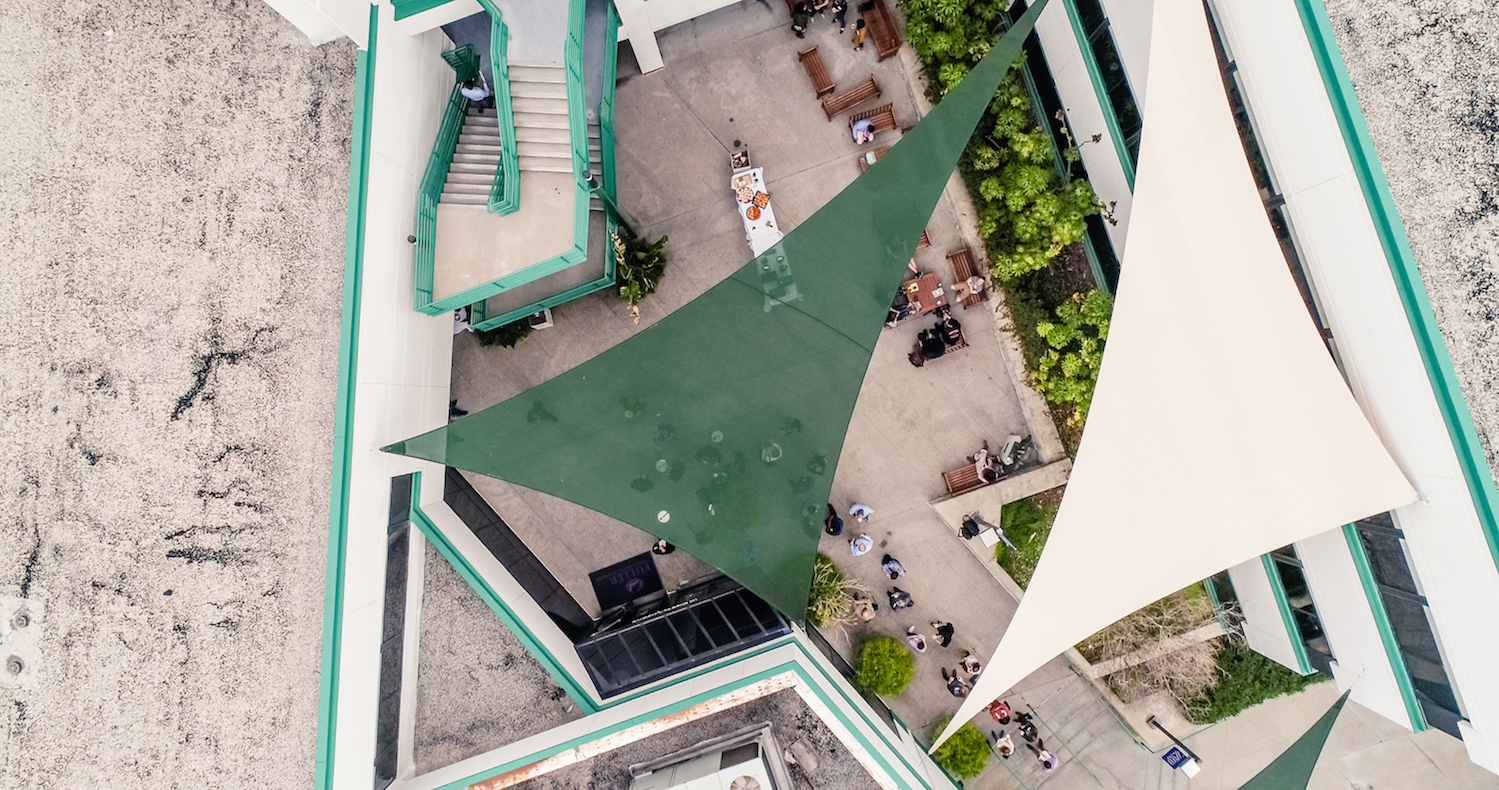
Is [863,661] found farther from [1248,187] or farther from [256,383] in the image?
[256,383]

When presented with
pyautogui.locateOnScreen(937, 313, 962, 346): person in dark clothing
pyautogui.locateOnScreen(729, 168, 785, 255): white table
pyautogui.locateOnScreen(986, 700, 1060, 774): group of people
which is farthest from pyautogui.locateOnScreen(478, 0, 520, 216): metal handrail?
pyautogui.locateOnScreen(986, 700, 1060, 774): group of people

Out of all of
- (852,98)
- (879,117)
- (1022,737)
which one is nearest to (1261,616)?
(1022,737)

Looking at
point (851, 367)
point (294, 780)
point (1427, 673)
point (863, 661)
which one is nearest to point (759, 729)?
point (863, 661)

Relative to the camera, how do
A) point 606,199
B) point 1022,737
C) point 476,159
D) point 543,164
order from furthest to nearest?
point 1022,737, point 606,199, point 476,159, point 543,164

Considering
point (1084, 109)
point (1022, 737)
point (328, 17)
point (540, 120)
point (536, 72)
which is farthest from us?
point (1022, 737)

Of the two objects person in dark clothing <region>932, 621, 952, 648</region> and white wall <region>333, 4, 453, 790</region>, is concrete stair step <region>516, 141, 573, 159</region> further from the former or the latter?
person in dark clothing <region>932, 621, 952, 648</region>

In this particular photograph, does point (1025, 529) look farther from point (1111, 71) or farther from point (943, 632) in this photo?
point (1111, 71)
